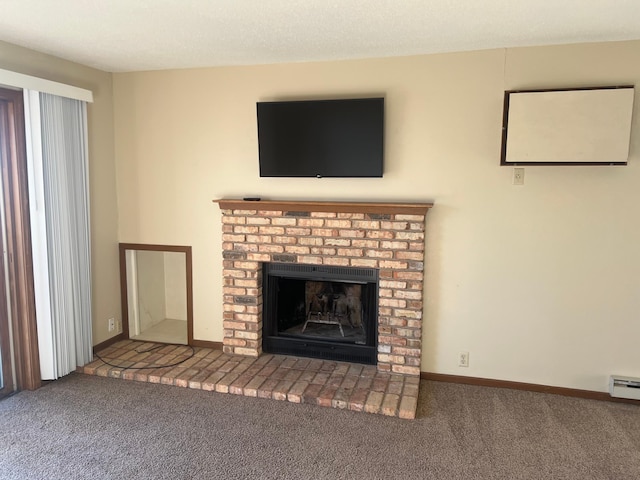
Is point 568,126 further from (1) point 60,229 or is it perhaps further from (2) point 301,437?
(1) point 60,229

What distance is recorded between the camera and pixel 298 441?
8.68 ft

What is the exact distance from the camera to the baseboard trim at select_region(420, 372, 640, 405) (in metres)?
3.15

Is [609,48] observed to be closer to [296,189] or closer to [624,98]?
[624,98]

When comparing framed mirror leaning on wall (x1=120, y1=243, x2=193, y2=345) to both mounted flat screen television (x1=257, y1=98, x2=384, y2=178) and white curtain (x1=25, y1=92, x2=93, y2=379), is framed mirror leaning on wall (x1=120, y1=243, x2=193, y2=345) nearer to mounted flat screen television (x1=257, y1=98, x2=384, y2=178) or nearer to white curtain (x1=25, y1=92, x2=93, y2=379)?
white curtain (x1=25, y1=92, x2=93, y2=379)

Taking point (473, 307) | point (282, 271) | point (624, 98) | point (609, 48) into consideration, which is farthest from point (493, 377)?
point (609, 48)

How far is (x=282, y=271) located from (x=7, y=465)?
6.97 feet

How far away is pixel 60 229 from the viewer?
11.0 ft

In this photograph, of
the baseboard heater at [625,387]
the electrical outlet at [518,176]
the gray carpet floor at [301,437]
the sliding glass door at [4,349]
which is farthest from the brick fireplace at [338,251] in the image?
the sliding glass door at [4,349]

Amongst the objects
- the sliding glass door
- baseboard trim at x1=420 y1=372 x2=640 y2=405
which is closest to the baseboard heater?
baseboard trim at x1=420 y1=372 x2=640 y2=405

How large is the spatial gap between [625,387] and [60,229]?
418cm

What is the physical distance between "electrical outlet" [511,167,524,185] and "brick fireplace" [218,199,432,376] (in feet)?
2.08

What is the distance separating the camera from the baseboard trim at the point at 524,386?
3.15 m

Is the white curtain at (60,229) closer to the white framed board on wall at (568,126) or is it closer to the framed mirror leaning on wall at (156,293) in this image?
the framed mirror leaning on wall at (156,293)

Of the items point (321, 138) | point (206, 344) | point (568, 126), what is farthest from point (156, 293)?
point (568, 126)
